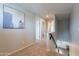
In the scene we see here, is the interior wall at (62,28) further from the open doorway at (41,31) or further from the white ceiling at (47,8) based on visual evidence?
the open doorway at (41,31)

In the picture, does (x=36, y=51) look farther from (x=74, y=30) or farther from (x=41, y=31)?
(x=74, y=30)

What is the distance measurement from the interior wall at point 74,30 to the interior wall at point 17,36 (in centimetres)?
95

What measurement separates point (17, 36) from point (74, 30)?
1359 mm

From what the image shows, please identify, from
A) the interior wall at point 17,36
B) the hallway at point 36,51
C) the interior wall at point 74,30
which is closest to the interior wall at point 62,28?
the interior wall at point 74,30

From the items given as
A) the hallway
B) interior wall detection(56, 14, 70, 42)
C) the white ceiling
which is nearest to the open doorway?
the hallway

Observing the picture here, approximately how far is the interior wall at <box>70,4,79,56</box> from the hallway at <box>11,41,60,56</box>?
476 mm

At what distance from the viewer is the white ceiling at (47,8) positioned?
2597mm

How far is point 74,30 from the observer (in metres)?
2.80

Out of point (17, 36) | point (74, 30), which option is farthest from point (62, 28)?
point (17, 36)

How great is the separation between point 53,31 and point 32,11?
70 cm

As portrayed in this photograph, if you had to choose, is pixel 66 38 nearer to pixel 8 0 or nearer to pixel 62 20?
Answer: pixel 62 20

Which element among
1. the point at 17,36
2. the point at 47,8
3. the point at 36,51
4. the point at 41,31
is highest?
the point at 47,8

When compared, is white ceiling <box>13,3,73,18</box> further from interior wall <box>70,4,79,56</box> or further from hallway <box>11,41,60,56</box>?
hallway <box>11,41,60,56</box>

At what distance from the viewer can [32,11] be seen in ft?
9.19
